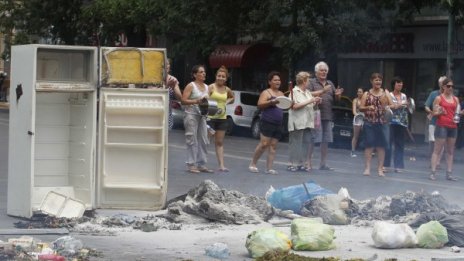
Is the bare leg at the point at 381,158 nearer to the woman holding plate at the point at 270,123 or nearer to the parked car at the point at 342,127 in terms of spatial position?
the woman holding plate at the point at 270,123

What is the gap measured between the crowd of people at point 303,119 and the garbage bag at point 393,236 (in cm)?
678

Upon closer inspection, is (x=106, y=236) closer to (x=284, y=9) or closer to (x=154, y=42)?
(x=284, y=9)

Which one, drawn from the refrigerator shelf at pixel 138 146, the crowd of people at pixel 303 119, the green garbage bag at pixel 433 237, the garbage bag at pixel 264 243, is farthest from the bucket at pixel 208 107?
the garbage bag at pixel 264 243

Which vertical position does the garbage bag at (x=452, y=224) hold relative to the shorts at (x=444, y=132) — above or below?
below

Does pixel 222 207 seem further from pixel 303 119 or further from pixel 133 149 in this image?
pixel 303 119

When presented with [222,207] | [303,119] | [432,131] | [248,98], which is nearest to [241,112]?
[248,98]

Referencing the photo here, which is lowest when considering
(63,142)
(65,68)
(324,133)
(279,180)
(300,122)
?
(279,180)

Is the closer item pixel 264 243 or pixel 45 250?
pixel 45 250

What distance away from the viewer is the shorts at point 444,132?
16359mm

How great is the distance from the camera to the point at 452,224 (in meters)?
9.42

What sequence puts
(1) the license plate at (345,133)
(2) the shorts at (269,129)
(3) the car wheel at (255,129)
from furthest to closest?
1. (3) the car wheel at (255,129)
2. (1) the license plate at (345,133)
3. (2) the shorts at (269,129)

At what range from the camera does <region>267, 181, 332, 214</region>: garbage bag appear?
10930mm

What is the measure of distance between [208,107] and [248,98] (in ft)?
48.6

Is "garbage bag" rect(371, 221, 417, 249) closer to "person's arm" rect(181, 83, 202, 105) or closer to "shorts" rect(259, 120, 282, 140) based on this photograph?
"person's arm" rect(181, 83, 202, 105)
